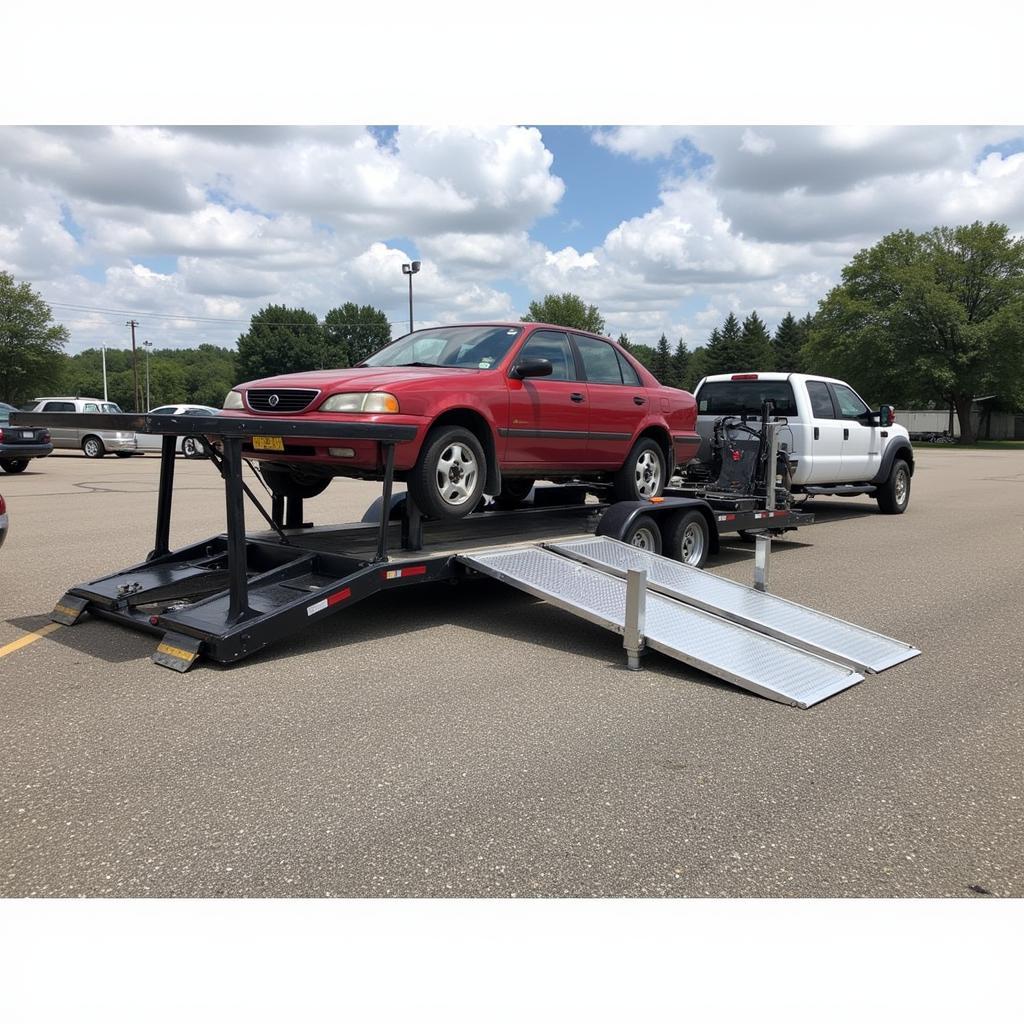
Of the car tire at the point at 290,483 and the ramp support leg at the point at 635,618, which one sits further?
the car tire at the point at 290,483

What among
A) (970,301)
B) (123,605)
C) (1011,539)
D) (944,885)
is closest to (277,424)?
(123,605)

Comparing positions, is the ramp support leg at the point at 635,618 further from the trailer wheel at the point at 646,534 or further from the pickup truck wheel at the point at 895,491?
the pickup truck wheel at the point at 895,491

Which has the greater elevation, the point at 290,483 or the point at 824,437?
the point at 824,437

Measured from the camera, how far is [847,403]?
13.1 meters

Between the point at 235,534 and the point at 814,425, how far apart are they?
877 cm

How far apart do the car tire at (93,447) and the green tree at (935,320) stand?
45.8m

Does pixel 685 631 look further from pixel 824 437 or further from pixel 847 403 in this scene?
pixel 847 403

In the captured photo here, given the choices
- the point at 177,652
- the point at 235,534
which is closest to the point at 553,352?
the point at 235,534

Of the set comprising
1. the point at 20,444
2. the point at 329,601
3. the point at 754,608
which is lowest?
the point at 754,608

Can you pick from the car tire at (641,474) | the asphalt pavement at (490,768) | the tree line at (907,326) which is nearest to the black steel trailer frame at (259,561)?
the asphalt pavement at (490,768)

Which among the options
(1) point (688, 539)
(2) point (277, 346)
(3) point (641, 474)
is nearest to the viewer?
(1) point (688, 539)

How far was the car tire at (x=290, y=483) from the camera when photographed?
770cm

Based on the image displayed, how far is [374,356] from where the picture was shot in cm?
811

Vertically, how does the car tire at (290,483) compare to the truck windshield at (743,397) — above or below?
below
